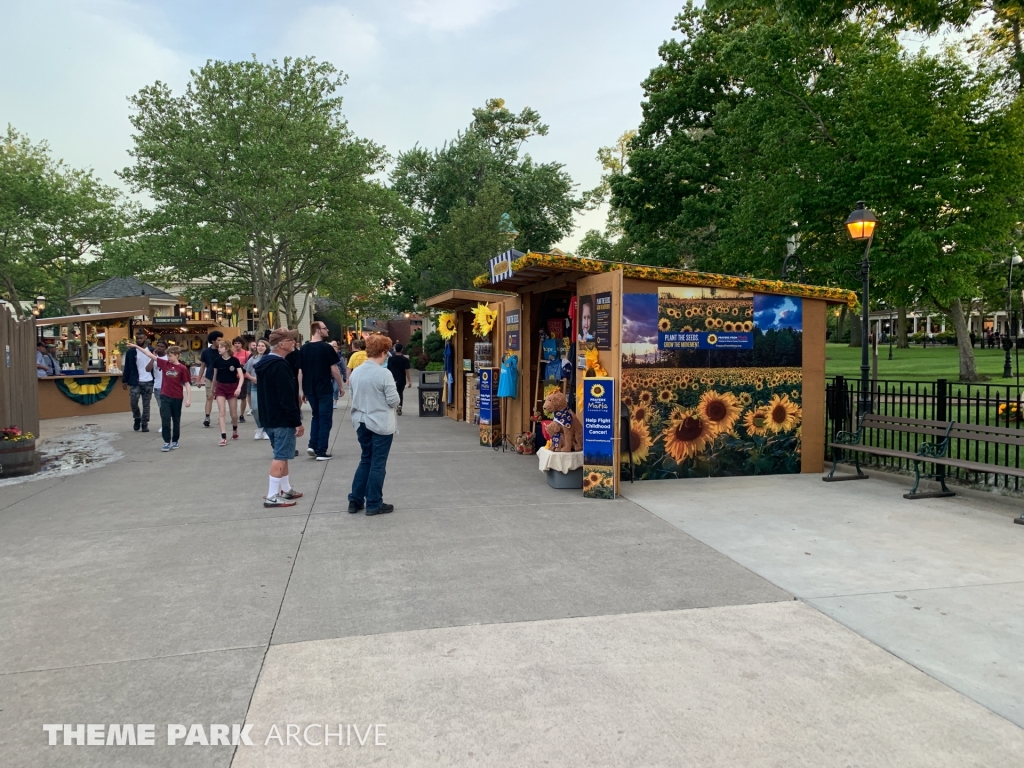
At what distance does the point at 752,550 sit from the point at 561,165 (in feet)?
127

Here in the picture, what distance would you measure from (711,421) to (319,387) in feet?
18.0

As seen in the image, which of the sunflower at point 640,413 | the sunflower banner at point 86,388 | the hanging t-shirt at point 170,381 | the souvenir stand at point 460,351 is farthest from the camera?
the sunflower banner at point 86,388

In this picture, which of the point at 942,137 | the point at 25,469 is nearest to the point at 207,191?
the point at 25,469

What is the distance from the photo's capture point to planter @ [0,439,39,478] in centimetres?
902

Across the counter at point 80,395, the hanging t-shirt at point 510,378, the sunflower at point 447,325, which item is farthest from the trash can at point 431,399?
the counter at point 80,395

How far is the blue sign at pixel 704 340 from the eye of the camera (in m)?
8.40

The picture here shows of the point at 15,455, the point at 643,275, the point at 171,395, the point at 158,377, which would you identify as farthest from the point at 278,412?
the point at 158,377

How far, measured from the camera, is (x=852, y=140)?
47.5 ft

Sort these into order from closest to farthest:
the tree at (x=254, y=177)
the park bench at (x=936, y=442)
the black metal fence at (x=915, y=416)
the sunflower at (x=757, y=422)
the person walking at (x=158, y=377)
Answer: the park bench at (x=936, y=442), the black metal fence at (x=915, y=416), the sunflower at (x=757, y=422), the person walking at (x=158, y=377), the tree at (x=254, y=177)

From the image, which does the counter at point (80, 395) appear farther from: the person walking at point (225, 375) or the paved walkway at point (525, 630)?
the paved walkway at point (525, 630)

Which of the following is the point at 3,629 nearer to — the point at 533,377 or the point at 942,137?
the point at 533,377

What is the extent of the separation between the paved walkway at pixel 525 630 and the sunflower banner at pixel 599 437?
1.25 feet

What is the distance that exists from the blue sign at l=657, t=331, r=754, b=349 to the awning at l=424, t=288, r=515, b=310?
4816 millimetres

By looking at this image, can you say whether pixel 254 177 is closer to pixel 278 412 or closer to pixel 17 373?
pixel 17 373
